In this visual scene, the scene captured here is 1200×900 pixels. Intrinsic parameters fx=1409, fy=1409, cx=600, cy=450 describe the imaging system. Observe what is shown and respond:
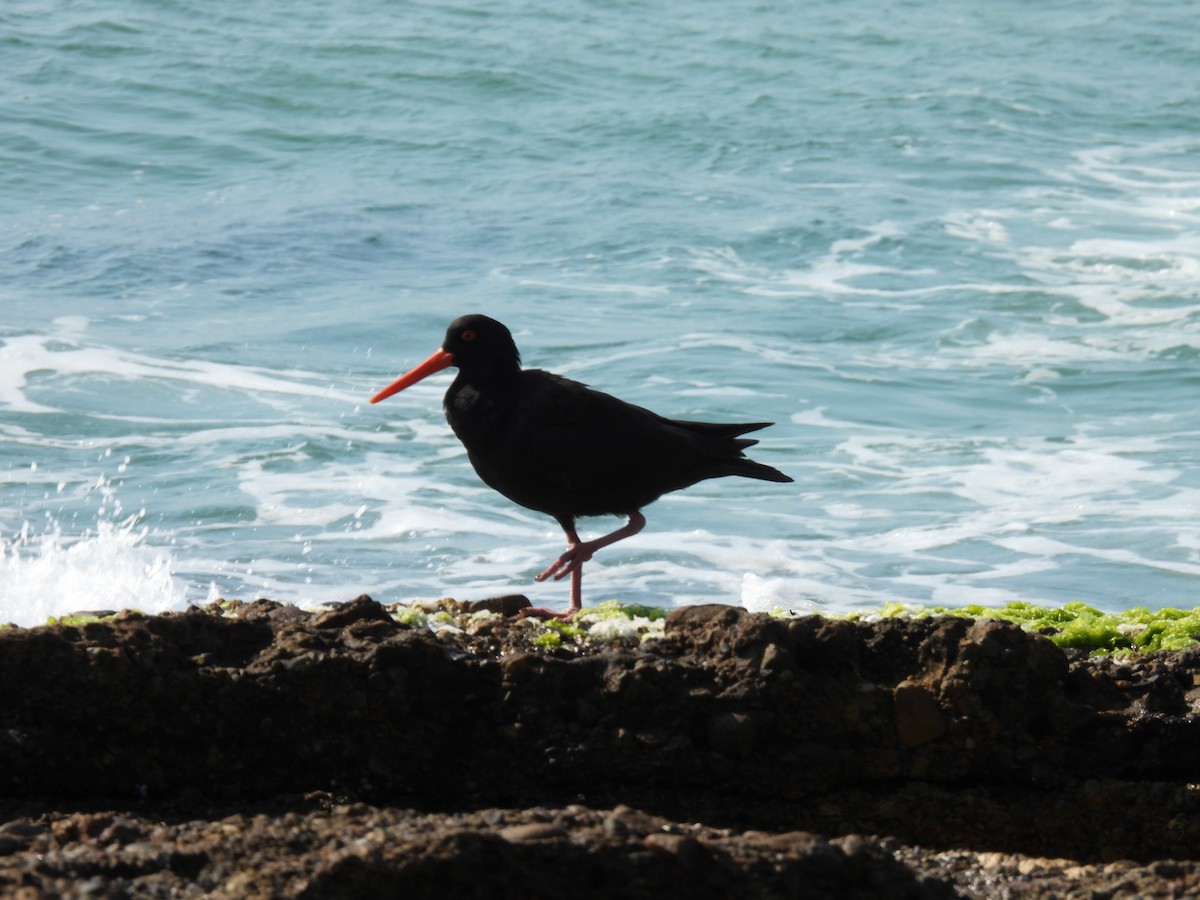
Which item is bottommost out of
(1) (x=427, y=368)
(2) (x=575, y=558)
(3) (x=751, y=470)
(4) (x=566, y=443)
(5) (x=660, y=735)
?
(5) (x=660, y=735)

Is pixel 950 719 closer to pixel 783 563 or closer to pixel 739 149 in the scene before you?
pixel 783 563

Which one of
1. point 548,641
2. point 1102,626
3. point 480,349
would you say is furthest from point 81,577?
point 1102,626

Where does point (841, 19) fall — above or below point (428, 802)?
above

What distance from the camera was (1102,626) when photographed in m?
4.71

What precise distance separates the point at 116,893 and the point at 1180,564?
762 centimetres

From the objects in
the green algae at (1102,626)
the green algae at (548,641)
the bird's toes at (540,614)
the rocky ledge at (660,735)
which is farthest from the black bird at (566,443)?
the rocky ledge at (660,735)

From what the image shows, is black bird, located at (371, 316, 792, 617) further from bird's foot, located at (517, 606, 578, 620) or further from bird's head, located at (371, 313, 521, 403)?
bird's foot, located at (517, 606, 578, 620)

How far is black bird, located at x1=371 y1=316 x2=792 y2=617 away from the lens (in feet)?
18.9

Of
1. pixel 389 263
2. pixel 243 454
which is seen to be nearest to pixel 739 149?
pixel 389 263

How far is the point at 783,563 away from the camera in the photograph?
8609 millimetres

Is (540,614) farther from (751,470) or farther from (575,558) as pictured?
(751,470)

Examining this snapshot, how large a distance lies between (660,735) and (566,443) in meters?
2.36

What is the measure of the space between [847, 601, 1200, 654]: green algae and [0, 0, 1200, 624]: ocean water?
74.4 inches

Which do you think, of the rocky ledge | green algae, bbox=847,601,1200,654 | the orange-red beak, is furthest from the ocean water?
the rocky ledge
